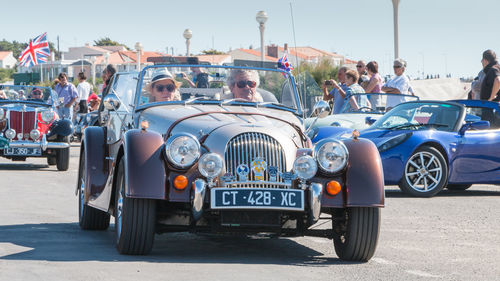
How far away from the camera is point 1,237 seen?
8430mm

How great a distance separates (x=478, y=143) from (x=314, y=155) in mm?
6745

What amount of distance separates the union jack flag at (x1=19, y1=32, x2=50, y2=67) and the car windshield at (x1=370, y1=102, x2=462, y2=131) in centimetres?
3249

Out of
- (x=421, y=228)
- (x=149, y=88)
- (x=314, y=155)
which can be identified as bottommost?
(x=421, y=228)

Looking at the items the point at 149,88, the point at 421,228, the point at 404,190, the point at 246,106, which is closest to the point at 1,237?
the point at 149,88

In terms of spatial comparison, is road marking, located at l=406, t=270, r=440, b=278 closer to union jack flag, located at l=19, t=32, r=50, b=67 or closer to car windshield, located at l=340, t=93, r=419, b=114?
car windshield, located at l=340, t=93, r=419, b=114

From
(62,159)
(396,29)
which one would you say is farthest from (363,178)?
(396,29)

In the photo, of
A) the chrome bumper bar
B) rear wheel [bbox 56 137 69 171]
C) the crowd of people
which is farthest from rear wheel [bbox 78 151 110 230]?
the chrome bumper bar

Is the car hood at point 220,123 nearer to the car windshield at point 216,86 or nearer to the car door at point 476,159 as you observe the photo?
the car windshield at point 216,86

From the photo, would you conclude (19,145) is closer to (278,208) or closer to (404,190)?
(404,190)

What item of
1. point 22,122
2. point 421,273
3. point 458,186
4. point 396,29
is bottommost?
point 421,273

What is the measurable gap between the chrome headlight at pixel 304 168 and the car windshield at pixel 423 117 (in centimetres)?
659

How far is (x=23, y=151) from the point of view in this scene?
18.0m

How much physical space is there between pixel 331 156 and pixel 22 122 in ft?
39.7

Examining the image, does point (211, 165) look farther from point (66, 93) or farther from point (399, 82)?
point (66, 93)
